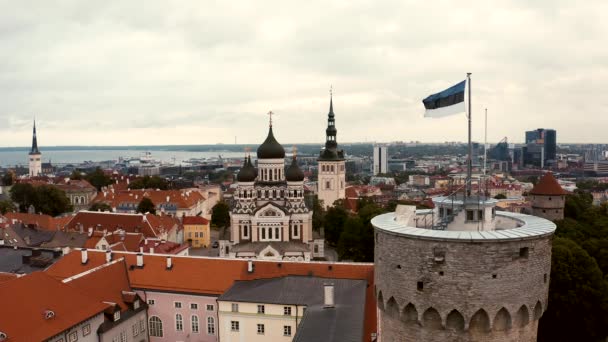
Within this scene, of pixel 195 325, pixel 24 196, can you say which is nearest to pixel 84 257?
pixel 195 325

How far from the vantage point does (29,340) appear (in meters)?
25.3

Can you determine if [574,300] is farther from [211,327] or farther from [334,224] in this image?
[334,224]

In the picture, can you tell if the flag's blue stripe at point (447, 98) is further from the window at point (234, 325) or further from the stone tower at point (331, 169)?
the stone tower at point (331, 169)

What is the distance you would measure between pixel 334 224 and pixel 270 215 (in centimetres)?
1202

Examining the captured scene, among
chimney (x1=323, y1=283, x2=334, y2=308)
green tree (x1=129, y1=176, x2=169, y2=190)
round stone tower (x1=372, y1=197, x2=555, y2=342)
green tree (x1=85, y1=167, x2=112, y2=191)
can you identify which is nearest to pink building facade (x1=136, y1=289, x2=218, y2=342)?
chimney (x1=323, y1=283, x2=334, y2=308)

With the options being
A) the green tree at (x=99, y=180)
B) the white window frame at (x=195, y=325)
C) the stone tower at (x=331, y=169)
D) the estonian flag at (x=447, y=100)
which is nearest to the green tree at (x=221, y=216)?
the stone tower at (x=331, y=169)

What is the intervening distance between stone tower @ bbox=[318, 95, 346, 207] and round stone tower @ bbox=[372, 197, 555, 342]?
67503 millimetres

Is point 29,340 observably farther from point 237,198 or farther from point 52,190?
point 52,190

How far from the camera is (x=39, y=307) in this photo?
27.8m

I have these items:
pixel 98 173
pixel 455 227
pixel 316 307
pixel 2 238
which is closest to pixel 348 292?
pixel 316 307

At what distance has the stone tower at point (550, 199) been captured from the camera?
178 ft

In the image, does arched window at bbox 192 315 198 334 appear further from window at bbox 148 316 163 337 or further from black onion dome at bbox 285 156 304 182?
black onion dome at bbox 285 156 304 182

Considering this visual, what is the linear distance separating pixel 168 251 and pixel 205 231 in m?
21.8

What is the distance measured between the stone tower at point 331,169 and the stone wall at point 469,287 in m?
67.7
